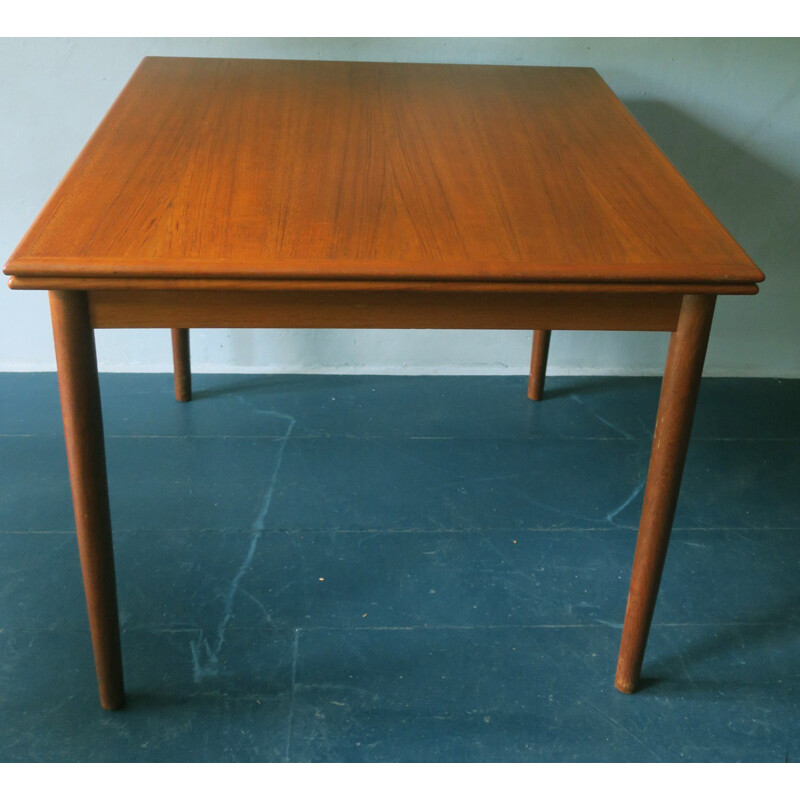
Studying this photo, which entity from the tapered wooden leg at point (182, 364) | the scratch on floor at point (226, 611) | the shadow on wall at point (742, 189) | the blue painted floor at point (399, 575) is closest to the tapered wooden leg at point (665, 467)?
the blue painted floor at point (399, 575)

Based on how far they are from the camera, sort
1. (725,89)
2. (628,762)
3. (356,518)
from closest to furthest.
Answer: (628,762) < (356,518) < (725,89)

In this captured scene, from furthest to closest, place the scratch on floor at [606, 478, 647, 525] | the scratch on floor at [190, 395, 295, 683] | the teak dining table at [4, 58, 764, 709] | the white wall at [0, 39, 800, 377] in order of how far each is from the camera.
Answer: the white wall at [0, 39, 800, 377], the scratch on floor at [606, 478, 647, 525], the scratch on floor at [190, 395, 295, 683], the teak dining table at [4, 58, 764, 709]

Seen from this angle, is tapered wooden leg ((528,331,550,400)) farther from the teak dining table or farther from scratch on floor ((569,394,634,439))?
the teak dining table

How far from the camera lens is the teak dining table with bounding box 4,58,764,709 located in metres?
1.08

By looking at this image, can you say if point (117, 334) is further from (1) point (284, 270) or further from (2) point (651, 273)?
(2) point (651, 273)

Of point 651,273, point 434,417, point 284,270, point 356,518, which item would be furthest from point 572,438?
point 284,270

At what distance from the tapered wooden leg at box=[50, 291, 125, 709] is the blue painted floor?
10 centimetres

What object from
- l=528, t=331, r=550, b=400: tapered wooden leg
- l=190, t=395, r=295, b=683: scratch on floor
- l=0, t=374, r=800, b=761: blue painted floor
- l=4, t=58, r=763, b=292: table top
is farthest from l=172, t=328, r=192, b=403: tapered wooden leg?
l=528, t=331, r=550, b=400: tapered wooden leg

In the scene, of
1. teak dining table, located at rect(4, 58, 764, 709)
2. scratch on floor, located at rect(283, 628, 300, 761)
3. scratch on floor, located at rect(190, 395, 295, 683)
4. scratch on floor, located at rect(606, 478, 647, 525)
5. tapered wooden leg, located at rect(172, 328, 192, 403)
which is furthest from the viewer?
tapered wooden leg, located at rect(172, 328, 192, 403)

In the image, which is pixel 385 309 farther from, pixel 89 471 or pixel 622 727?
pixel 622 727

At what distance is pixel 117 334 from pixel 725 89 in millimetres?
1451

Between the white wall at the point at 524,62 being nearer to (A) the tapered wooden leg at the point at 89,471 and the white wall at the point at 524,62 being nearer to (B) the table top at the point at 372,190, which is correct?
(B) the table top at the point at 372,190

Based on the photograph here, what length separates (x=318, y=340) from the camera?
2244mm

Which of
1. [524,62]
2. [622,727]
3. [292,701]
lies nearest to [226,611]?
[292,701]
